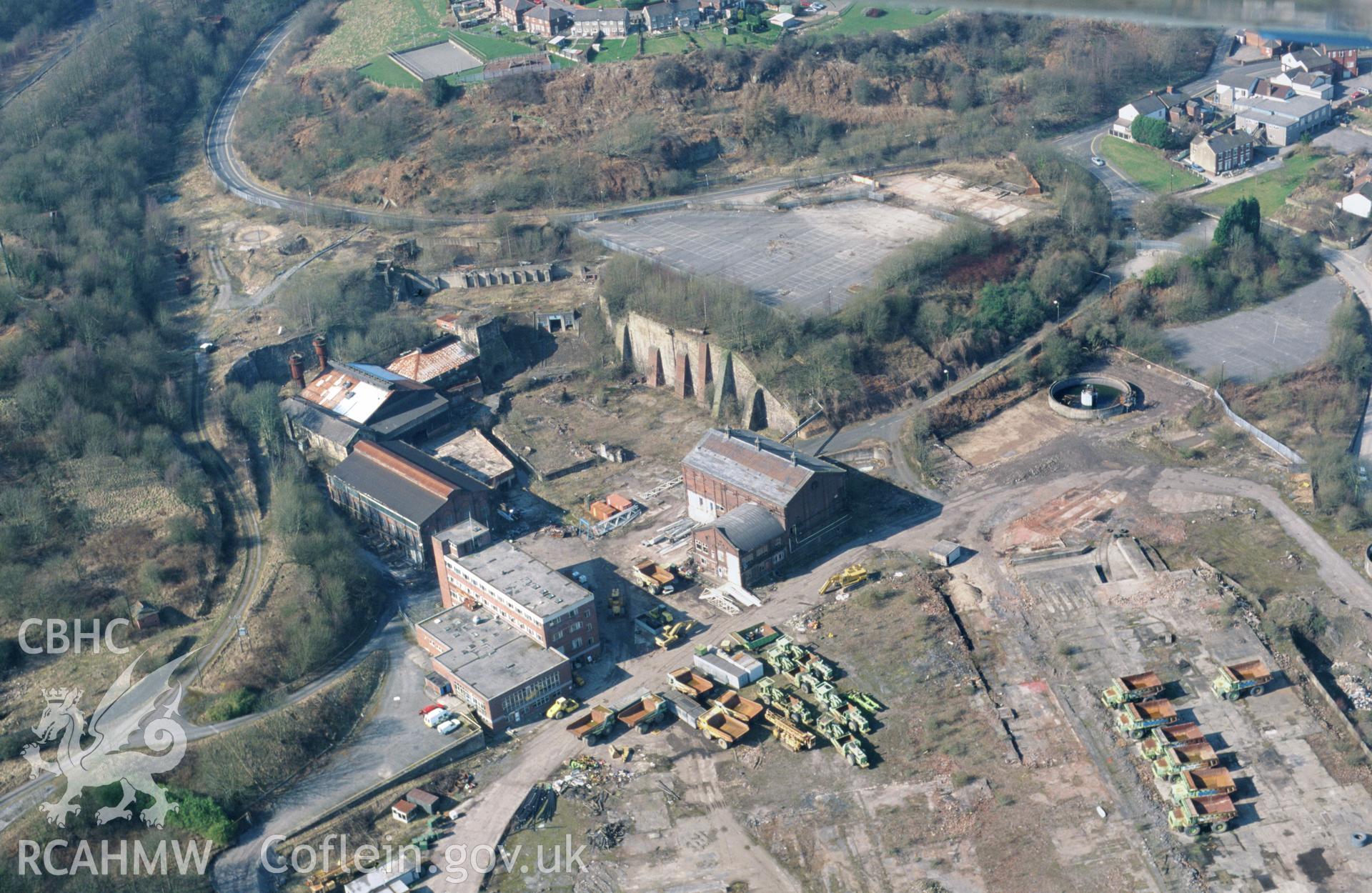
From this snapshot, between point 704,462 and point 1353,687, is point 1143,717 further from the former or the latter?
point 704,462

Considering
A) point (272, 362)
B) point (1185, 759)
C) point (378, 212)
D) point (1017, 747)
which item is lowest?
point (1017, 747)

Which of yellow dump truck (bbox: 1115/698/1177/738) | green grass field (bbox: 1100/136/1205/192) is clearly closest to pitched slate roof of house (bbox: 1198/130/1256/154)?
green grass field (bbox: 1100/136/1205/192)

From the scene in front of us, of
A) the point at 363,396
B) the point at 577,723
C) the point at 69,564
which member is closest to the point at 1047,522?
the point at 577,723

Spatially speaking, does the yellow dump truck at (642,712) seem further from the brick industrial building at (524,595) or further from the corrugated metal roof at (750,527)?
the corrugated metal roof at (750,527)

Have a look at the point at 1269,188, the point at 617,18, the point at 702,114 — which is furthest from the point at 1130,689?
the point at 617,18

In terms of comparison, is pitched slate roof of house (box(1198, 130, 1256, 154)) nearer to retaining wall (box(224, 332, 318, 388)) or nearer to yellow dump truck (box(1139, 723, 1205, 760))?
yellow dump truck (box(1139, 723, 1205, 760))

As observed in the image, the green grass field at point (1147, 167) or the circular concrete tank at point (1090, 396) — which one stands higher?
the green grass field at point (1147, 167)

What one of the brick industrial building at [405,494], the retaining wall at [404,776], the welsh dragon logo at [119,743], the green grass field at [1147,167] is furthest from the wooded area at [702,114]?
the retaining wall at [404,776]
